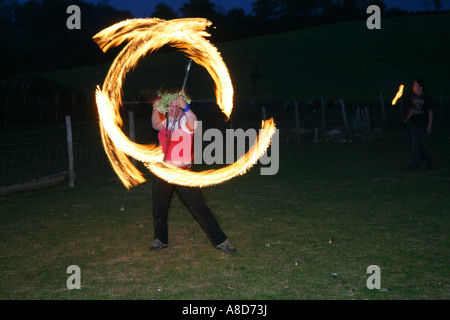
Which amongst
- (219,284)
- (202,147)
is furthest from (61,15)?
(219,284)

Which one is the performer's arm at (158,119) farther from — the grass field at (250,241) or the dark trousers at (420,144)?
the dark trousers at (420,144)

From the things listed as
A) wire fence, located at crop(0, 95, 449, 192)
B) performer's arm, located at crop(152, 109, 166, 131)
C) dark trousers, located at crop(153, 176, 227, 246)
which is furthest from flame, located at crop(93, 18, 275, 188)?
wire fence, located at crop(0, 95, 449, 192)

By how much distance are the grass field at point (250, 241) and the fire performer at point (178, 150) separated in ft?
1.17

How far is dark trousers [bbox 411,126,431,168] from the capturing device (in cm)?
1368

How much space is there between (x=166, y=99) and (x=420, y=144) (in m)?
9.06

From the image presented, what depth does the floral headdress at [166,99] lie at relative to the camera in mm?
7094

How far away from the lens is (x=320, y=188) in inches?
480

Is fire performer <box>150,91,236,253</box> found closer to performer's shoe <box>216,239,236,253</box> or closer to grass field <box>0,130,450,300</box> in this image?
performer's shoe <box>216,239,236,253</box>

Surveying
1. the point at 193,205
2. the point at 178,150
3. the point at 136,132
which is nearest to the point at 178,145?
the point at 178,150

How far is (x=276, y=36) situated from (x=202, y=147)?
57084mm

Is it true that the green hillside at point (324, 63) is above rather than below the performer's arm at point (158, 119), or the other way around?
above

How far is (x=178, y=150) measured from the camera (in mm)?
7133

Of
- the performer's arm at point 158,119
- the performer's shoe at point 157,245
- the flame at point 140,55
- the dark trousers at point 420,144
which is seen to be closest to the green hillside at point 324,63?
the dark trousers at point 420,144

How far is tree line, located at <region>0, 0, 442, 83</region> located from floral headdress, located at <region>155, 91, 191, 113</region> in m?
64.8
